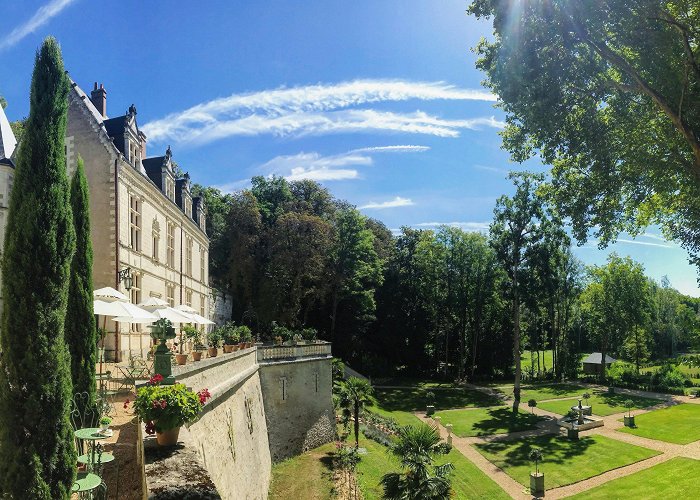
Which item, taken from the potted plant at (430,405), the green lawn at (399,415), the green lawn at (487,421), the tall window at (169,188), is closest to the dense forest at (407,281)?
the green lawn at (487,421)

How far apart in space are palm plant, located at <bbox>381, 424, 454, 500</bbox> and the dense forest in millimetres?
25339

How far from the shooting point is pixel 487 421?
3228 cm

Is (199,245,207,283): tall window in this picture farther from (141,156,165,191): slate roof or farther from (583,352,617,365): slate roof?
(583,352,617,365): slate roof

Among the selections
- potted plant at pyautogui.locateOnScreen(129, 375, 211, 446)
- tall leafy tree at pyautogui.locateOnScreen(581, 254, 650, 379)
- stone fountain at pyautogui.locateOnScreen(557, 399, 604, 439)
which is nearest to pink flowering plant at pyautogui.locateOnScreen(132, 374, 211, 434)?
potted plant at pyautogui.locateOnScreen(129, 375, 211, 446)

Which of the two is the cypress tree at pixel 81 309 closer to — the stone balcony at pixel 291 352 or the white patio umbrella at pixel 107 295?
the white patio umbrella at pixel 107 295

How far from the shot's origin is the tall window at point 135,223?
23.0 metres

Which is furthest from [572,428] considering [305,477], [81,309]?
[81,309]

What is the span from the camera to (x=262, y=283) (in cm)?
4194

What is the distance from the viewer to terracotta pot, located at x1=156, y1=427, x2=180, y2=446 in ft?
20.0

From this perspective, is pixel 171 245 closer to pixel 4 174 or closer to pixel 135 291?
pixel 135 291

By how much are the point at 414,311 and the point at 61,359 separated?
46.7m

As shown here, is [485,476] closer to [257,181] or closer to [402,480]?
[402,480]

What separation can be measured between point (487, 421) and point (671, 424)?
11.8 metres

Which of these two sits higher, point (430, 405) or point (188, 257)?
point (188, 257)
